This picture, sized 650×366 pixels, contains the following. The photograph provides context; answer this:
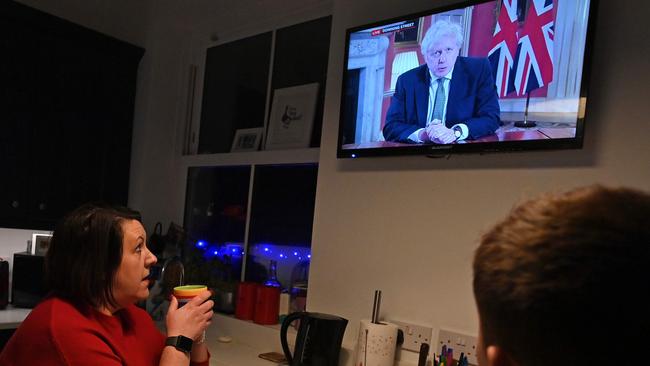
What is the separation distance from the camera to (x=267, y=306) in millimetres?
2346

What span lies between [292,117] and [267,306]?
1.01m

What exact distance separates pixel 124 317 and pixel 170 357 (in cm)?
21

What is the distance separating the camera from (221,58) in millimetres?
3125

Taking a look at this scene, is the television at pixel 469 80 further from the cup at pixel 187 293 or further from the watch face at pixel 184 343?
the watch face at pixel 184 343

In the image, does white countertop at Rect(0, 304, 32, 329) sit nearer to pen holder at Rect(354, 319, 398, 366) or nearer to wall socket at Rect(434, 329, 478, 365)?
pen holder at Rect(354, 319, 398, 366)

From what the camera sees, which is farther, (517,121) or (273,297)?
(273,297)

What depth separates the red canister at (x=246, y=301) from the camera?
7.99 feet

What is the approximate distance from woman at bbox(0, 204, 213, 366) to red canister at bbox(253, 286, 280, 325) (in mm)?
797

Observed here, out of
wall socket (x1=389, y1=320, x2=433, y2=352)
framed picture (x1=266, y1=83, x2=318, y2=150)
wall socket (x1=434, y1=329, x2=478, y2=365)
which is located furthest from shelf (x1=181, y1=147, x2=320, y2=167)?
wall socket (x1=434, y1=329, x2=478, y2=365)

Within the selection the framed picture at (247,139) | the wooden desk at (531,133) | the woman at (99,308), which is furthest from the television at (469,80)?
the framed picture at (247,139)

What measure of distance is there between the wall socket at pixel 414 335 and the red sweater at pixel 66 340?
90cm

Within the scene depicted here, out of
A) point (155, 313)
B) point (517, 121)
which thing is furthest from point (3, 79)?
point (517, 121)

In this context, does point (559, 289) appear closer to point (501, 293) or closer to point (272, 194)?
point (501, 293)

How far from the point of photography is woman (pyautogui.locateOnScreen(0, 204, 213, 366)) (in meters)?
1.24
